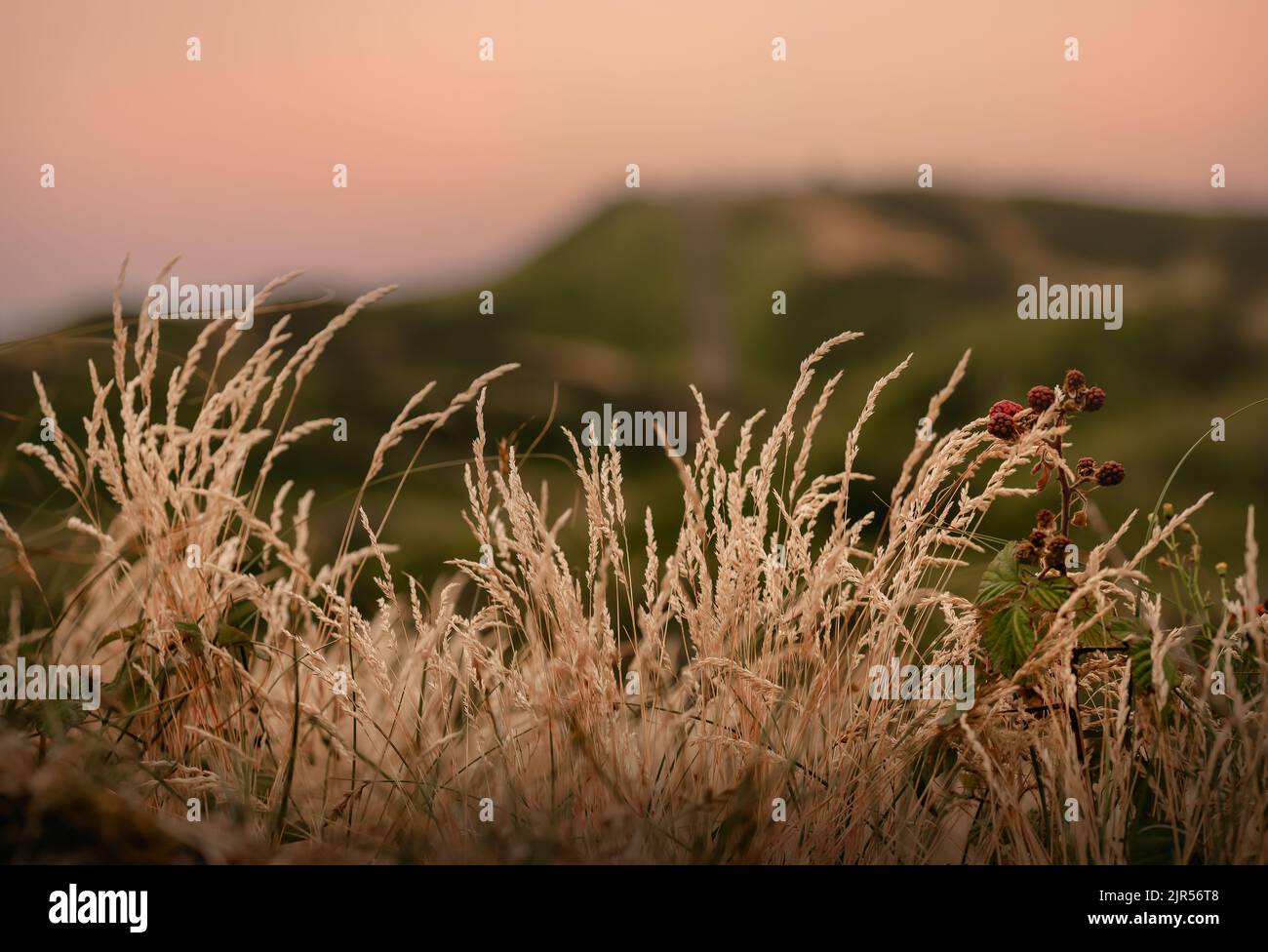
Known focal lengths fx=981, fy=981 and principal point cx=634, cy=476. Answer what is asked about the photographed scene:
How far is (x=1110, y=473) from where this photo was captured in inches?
62.4

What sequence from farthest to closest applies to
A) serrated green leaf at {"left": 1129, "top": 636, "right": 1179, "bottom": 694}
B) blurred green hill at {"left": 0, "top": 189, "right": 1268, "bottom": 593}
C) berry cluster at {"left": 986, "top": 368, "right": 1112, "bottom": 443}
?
1. blurred green hill at {"left": 0, "top": 189, "right": 1268, "bottom": 593}
2. berry cluster at {"left": 986, "top": 368, "right": 1112, "bottom": 443}
3. serrated green leaf at {"left": 1129, "top": 636, "right": 1179, "bottom": 694}

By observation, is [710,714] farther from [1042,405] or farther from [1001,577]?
[1042,405]

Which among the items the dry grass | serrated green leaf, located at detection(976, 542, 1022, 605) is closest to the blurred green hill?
the dry grass

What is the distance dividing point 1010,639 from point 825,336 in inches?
255

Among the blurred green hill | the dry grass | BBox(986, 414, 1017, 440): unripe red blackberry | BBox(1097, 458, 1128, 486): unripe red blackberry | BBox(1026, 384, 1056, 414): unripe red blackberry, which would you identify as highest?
the blurred green hill

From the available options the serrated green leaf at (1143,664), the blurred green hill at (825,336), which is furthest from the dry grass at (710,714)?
the blurred green hill at (825,336)

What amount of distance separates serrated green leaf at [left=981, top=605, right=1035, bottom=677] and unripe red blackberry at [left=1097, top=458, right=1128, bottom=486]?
25cm

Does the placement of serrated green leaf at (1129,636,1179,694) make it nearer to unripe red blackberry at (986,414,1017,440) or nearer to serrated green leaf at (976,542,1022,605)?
serrated green leaf at (976,542,1022,605)

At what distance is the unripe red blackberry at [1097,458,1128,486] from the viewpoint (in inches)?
62.0

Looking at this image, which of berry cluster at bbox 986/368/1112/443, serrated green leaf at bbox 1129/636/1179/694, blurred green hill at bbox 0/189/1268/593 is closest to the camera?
serrated green leaf at bbox 1129/636/1179/694

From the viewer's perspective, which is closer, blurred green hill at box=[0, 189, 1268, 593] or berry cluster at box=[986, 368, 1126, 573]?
berry cluster at box=[986, 368, 1126, 573]

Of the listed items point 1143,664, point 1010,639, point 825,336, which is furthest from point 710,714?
point 825,336

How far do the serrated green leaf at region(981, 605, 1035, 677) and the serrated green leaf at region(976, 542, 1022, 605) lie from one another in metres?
0.03

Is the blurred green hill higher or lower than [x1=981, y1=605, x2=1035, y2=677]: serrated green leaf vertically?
higher
